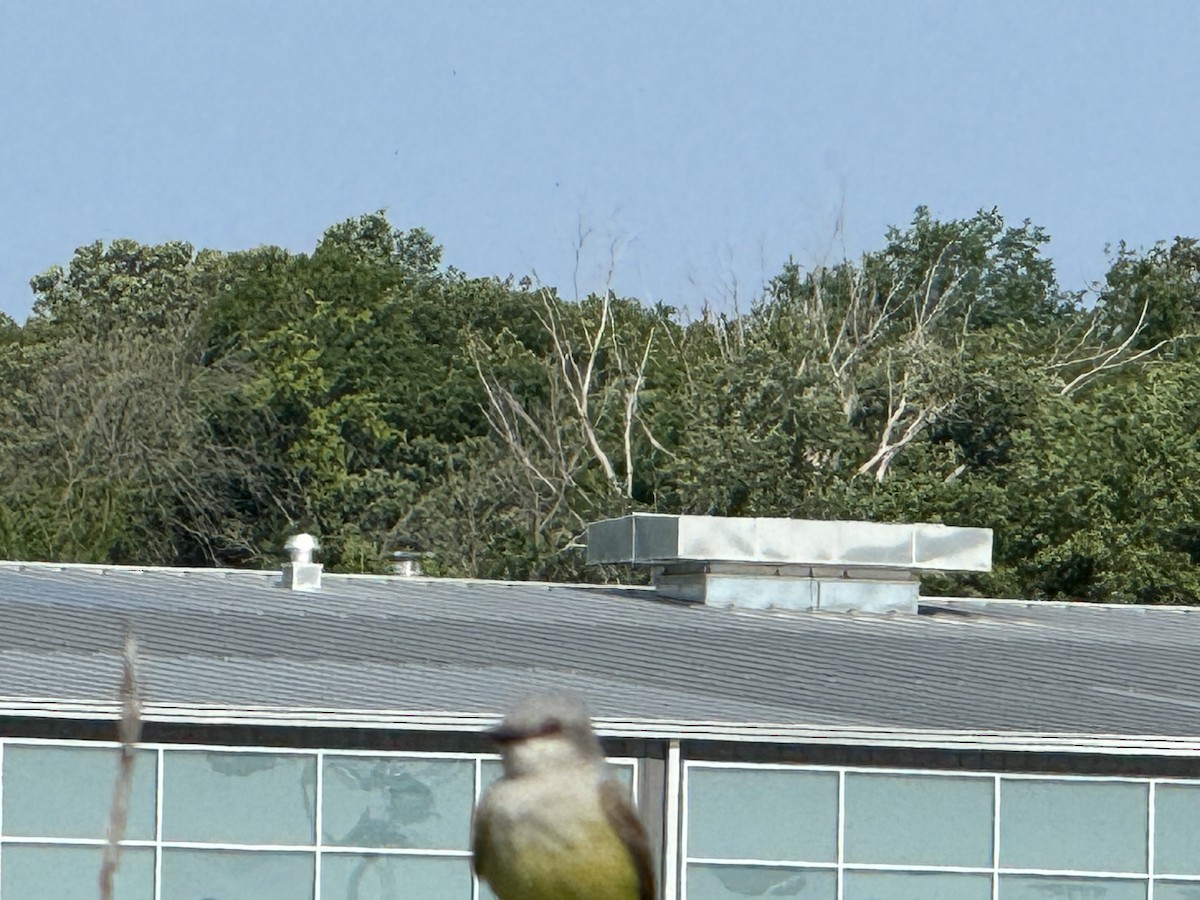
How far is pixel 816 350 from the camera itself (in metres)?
53.1

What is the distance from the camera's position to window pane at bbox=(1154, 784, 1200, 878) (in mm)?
20797

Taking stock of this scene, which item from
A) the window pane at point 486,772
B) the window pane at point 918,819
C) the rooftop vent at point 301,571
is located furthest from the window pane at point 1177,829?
the rooftop vent at point 301,571

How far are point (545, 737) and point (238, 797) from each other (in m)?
16.3

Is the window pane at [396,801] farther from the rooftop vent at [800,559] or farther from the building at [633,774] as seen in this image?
the rooftop vent at [800,559]

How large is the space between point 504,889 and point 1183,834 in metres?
17.0

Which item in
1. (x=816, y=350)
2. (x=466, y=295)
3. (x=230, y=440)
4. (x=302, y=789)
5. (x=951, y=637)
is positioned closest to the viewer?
(x=302, y=789)

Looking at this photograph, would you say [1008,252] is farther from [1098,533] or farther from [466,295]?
[1098,533]

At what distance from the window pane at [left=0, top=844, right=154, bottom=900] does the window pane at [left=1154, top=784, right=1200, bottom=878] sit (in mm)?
8926

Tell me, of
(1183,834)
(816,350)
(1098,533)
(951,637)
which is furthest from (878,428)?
(1183,834)

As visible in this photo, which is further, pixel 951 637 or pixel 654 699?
pixel 951 637

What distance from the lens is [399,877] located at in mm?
20703

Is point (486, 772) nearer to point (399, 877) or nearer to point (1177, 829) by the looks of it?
point (399, 877)

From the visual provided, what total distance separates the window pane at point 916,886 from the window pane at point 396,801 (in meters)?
3.54

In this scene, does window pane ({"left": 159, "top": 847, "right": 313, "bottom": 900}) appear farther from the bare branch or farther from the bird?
the bare branch
